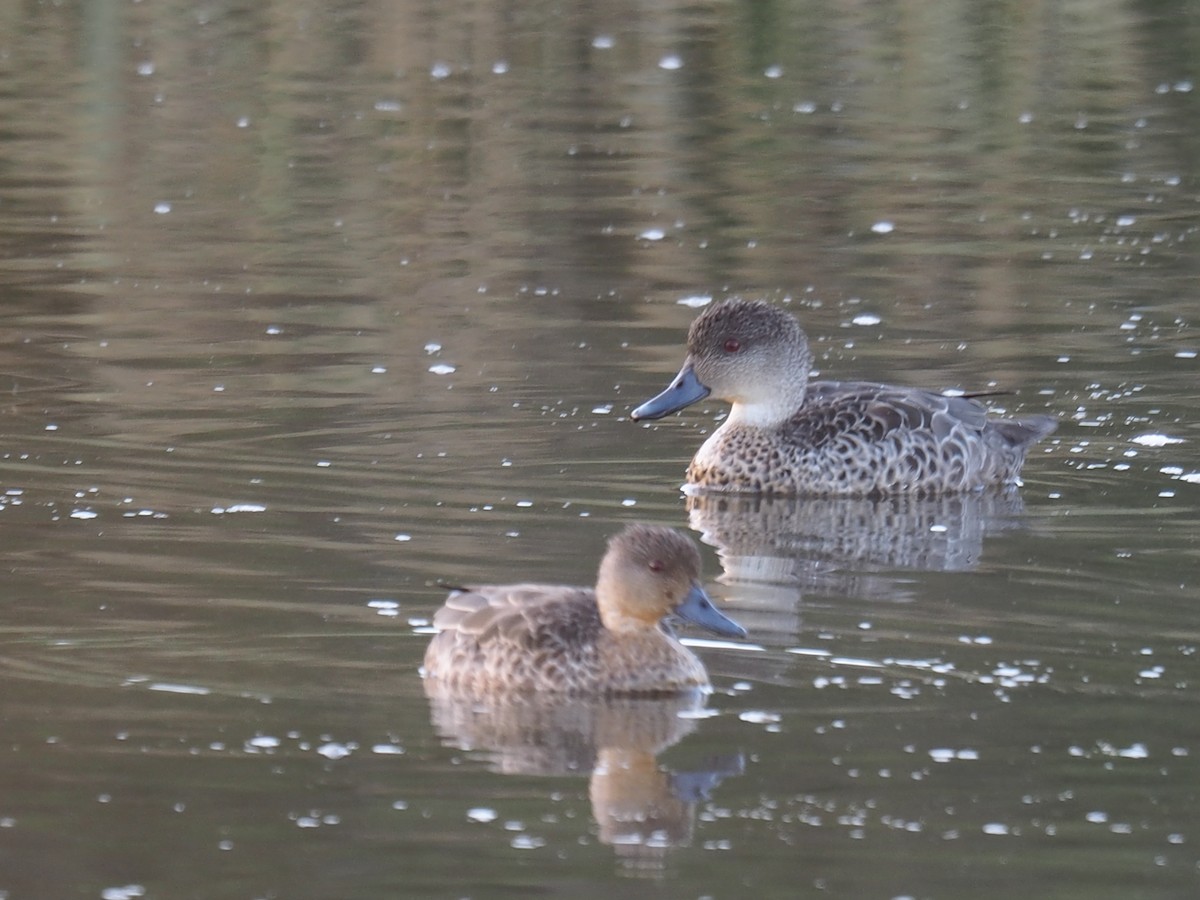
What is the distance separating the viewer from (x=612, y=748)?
7.76 metres

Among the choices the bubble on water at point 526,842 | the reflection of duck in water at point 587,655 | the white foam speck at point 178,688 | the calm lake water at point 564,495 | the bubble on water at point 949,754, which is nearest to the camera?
the bubble on water at point 526,842

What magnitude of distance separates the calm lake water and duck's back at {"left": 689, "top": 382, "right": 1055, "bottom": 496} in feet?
0.71

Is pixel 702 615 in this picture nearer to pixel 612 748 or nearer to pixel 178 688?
pixel 612 748

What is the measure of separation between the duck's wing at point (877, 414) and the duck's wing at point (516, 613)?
3735 mm

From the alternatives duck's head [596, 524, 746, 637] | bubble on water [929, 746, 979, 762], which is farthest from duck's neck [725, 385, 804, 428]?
bubble on water [929, 746, 979, 762]

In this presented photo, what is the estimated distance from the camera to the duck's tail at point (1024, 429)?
1238 centimetres

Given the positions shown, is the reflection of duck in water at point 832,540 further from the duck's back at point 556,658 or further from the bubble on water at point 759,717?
the bubble on water at point 759,717

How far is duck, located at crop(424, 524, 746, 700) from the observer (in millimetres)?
8273

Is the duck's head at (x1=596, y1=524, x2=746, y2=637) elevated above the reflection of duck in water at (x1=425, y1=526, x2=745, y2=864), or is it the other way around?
the duck's head at (x1=596, y1=524, x2=746, y2=637)

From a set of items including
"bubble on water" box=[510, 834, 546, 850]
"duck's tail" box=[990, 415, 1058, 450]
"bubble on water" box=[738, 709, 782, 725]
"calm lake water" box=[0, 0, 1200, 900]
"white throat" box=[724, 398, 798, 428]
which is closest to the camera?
"bubble on water" box=[510, 834, 546, 850]

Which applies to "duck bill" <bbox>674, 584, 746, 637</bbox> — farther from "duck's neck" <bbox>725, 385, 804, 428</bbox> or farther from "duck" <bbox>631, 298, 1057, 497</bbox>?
"duck's neck" <bbox>725, 385, 804, 428</bbox>

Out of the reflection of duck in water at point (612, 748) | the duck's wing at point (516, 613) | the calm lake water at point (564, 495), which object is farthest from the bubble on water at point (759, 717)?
the duck's wing at point (516, 613)

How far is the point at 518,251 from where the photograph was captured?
61.3 ft

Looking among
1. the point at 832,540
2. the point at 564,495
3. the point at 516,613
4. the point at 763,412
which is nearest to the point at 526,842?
the point at 516,613
